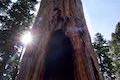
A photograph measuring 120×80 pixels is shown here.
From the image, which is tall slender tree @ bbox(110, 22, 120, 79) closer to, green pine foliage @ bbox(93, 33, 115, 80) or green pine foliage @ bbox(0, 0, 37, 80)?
green pine foliage @ bbox(93, 33, 115, 80)

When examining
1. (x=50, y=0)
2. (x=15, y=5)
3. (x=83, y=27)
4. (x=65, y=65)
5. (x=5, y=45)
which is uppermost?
(x=15, y=5)

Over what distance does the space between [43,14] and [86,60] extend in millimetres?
1220

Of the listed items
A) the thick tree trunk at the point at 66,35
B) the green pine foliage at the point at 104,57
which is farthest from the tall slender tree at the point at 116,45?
the thick tree trunk at the point at 66,35

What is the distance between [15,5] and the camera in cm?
2016

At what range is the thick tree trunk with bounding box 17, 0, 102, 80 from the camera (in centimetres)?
254

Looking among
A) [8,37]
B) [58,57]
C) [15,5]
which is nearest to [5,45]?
[8,37]

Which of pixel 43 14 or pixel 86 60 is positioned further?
pixel 43 14

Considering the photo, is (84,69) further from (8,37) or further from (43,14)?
(8,37)

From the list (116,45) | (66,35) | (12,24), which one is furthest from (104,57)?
(66,35)

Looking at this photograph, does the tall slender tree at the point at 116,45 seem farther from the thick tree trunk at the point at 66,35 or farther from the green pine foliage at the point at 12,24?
the thick tree trunk at the point at 66,35

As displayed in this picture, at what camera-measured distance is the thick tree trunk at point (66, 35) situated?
2545 millimetres

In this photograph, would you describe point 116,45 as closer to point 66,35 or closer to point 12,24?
point 12,24

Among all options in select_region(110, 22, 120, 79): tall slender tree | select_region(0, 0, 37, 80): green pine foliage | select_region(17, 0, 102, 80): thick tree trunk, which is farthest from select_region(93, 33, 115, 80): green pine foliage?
select_region(17, 0, 102, 80): thick tree trunk

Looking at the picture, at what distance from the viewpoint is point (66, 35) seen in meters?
2.85
